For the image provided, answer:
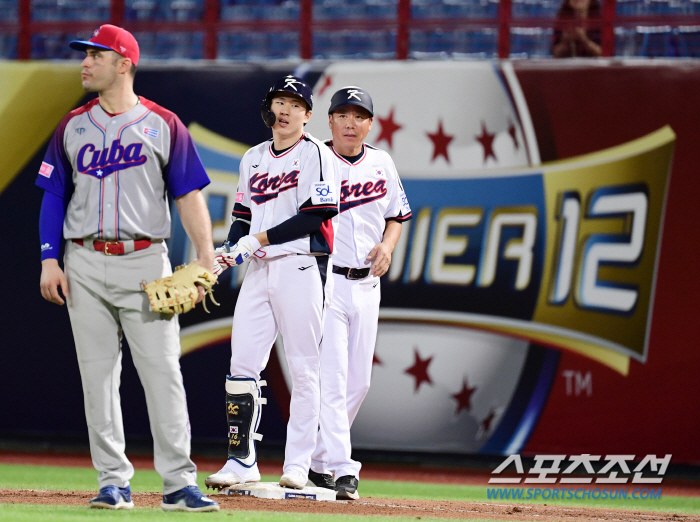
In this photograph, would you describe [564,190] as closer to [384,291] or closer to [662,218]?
[662,218]

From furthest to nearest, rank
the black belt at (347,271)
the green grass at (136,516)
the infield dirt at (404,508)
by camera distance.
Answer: the black belt at (347,271) → the infield dirt at (404,508) → the green grass at (136,516)

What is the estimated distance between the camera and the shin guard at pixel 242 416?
4543 mm

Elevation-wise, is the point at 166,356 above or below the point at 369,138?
below

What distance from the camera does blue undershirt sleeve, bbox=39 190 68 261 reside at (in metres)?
3.88

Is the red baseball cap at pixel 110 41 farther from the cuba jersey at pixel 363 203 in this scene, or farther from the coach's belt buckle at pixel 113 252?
the cuba jersey at pixel 363 203

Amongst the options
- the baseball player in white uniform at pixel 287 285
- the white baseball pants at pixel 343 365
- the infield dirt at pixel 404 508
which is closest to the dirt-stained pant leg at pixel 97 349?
the infield dirt at pixel 404 508

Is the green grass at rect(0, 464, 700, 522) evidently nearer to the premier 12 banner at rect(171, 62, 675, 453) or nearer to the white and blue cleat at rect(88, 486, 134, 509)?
the premier 12 banner at rect(171, 62, 675, 453)

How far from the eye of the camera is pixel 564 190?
7.34 m

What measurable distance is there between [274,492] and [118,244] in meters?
1.44

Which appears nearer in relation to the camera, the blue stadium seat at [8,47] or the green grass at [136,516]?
the green grass at [136,516]

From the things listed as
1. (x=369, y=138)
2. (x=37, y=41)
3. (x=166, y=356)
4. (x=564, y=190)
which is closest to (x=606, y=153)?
(x=564, y=190)

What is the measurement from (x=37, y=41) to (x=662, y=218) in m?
6.12

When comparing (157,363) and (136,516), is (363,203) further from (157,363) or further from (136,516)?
(136,516)

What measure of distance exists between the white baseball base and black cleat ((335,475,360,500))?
0.52 feet
